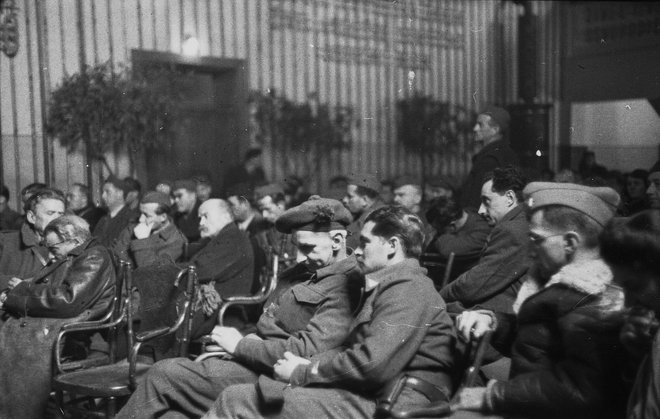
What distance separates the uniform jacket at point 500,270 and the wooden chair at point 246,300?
120 centimetres

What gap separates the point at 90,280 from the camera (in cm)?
421

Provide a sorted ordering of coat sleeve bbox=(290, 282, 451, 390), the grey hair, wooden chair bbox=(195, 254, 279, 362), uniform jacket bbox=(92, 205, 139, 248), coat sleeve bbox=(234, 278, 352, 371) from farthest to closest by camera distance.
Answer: uniform jacket bbox=(92, 205, 139, 248) < the grey hair < wooden chair bbox=(195, 254, 279, 362) < coat sleeve bbox=(234, 278, 352, 371) < coat sleeve bbox=(290, 282, 451, 390)

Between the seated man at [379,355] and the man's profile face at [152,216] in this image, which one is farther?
the man's profile face at [152,216]

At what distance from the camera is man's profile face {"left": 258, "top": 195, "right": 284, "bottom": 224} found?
6448 millimetres

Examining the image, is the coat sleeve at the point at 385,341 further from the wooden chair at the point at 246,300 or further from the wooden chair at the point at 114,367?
the wooden chair at the point at 114,367

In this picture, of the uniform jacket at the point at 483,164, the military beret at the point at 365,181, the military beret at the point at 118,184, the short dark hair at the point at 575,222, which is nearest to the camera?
the short dark hair at the point at 575,222

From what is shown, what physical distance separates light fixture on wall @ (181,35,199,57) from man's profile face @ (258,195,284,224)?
2.90 meters

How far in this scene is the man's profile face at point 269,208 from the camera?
21.2ft

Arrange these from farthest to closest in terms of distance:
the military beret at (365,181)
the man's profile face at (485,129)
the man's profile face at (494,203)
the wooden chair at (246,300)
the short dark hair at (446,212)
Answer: the man's profile face at (485,129)
the military beret at (365,181)
the short dark hair at (446,212)
the man's profile face at (494,203)
the wooden chair at (246,300)

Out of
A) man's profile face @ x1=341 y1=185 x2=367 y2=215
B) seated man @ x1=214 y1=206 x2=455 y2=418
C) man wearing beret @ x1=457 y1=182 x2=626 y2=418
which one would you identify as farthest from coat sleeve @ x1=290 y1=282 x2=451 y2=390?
man's profile face @ x1=341 y1=185 x2=367 y2=215

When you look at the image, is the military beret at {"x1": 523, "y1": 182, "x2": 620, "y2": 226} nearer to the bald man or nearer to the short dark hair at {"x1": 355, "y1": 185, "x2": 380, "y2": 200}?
the bald man

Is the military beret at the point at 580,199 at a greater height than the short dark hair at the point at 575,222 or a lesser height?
greater

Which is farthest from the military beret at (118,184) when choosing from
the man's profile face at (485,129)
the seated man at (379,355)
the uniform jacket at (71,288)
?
the seated man at (379,355)

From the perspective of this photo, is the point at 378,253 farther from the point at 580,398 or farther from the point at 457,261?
the point at 457,261
